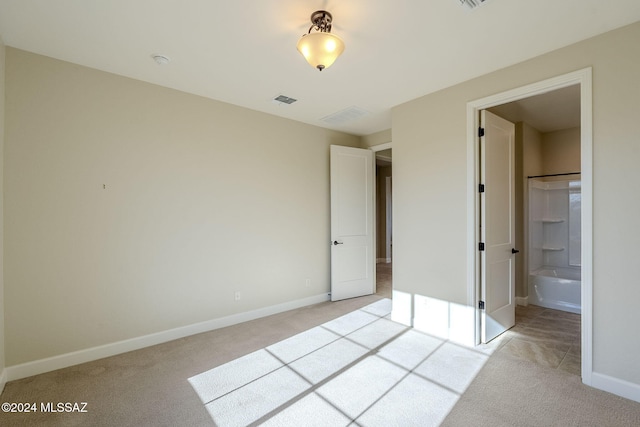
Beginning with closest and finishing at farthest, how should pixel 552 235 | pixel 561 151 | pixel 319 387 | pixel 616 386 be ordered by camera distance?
pixel 616 386 → pixel 319 387 → pixel 561 151 → pixel 552 235

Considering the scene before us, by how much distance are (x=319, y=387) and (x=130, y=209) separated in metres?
2.47

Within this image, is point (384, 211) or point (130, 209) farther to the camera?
point (384, 211)

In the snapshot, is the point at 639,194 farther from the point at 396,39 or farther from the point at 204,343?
the point at 204,343

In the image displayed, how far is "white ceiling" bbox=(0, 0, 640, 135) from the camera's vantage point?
195 cm

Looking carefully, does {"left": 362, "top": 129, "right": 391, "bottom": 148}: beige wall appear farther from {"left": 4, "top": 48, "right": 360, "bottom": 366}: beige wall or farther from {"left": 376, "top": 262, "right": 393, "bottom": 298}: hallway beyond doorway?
{"left": 376, "top": 262, "right": 393, "bottom": 298}: hallway beyond doorway

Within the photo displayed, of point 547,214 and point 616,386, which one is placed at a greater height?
point 547,214

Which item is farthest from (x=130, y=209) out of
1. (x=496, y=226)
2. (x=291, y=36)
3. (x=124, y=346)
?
(x=496, y=226)

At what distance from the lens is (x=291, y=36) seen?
226cm

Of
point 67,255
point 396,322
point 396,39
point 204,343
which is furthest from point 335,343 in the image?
point 396,39

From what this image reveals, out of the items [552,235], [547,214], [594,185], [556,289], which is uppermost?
[594,185]

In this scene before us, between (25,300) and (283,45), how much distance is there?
10.0 feet

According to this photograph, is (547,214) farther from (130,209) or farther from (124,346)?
(124,346)

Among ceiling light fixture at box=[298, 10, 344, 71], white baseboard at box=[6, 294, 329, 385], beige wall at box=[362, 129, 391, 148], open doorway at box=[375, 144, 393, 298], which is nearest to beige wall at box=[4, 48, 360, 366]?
white baseboard at box=[6, 294, 329, 385]

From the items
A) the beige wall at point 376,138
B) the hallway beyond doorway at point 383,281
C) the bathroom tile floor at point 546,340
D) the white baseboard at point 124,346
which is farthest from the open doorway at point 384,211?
the white baseboard at point 124,346
